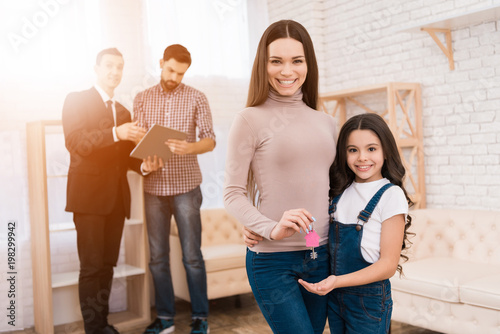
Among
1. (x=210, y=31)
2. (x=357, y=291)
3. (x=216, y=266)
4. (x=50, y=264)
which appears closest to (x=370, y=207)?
(x=357, y=291)

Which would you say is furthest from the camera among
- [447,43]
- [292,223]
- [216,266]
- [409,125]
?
[409,125]

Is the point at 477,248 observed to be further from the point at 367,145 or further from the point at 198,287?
the point at 367,145

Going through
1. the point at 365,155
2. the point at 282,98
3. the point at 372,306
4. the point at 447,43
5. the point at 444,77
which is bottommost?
the point at 372,306

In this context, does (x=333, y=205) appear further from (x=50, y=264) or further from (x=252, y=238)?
(x=50, y=264)

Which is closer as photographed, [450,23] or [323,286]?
[323,286]

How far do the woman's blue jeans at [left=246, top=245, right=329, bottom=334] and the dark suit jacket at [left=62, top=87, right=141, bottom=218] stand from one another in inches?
74.9

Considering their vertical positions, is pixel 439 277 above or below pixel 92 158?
below

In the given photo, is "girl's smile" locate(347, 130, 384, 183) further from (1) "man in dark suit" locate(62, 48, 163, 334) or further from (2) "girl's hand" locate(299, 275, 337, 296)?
(1) "man in dark suit" locate(62, 48, 163, 334)

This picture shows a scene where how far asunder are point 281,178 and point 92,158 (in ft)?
6.70

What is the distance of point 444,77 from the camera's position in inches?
143

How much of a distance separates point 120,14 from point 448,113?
2.39 m

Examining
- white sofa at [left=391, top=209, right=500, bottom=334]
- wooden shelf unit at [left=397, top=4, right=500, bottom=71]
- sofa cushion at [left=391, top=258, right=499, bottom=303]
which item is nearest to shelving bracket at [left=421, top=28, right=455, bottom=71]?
wooden shelf unit at [left=397, top=4, right=500, bottom=71]

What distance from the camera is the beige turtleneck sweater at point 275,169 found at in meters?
Answer: 1.41

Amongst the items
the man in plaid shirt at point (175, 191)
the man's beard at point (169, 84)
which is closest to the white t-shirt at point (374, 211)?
the man in plaid shirt at point (175, 191)
